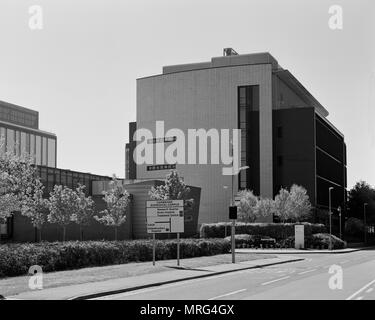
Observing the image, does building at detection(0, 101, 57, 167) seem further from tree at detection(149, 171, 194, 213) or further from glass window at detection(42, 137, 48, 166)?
tree at detection(149, 171, 194, 213)

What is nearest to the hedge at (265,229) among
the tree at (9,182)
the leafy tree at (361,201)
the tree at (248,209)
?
the tree at (248,209)

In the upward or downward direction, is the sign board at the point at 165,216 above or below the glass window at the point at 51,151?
below

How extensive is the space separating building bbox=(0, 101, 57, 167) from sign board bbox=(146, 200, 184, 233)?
120303 mm

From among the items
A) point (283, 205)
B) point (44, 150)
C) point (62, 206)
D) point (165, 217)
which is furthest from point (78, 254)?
point (44, 150)

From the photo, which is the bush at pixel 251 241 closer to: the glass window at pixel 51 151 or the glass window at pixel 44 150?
the glass window at pixel 44 150

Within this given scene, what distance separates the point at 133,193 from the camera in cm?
7269

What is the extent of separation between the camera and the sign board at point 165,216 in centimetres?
3025

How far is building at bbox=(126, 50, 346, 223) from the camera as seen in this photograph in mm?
95000

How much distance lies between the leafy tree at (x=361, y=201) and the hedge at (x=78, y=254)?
80.3 meters

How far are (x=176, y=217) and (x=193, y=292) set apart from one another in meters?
12.4

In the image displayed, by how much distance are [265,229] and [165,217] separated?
42545 millimetres

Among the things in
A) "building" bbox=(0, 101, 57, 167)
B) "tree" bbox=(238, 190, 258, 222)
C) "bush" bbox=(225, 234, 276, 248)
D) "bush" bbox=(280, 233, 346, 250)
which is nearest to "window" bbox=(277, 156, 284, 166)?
"tree" bbox=(238, 190, 258, 222)

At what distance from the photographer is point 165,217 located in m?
30.5

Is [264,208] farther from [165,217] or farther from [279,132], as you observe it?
[165,217]
